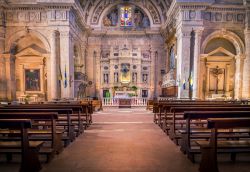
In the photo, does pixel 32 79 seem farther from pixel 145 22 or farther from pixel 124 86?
pixel 145 22

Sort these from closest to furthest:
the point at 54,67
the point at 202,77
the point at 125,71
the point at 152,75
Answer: the point at 54,67, the point at 202,77, the point at 125,71, the point at 152,75

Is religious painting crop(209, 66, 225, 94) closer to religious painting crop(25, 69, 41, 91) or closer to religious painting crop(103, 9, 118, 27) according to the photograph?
religious painting crop(103, 9, 118, 27)

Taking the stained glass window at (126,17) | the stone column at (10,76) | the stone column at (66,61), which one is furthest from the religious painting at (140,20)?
the stone column at (10,76)

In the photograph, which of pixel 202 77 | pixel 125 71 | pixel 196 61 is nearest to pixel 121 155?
pixel 196 61

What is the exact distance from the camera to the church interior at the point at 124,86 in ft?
11.6

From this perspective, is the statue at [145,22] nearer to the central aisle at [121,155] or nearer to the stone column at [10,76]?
the stone column at [10,76]

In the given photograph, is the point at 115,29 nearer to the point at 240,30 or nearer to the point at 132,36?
the point at 132,36

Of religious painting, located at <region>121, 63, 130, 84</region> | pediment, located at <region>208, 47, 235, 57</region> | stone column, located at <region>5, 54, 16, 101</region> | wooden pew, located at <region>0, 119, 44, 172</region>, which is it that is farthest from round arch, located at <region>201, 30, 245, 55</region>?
stone column, located at <region>5, 54, 16, 101</region>

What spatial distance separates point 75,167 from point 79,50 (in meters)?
17.4

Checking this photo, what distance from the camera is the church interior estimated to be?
3527 millimetres

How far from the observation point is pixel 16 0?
14484mm

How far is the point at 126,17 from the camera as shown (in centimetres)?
2312

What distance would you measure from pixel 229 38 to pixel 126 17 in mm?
12635

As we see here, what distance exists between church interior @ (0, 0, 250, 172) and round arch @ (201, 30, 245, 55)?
8 cm
